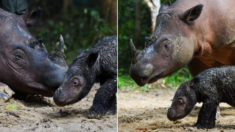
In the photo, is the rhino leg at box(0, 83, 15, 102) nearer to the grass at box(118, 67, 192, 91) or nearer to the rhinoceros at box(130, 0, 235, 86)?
the rhinoceros at box(130, 0, 235, 86)

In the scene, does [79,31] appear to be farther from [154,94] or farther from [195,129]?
[195,129]

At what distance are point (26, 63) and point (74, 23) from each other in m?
9.33

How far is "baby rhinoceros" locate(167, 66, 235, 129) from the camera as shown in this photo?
4715mm

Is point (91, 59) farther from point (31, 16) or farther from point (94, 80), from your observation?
point (31, 16)

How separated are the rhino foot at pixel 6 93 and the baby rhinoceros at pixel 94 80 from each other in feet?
3.47

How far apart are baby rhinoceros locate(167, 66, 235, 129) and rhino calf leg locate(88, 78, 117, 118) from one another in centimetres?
97

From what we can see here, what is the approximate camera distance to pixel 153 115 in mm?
5875

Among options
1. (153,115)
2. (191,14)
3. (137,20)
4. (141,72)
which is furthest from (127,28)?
(141,72)

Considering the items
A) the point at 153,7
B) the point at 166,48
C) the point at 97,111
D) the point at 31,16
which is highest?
the point at 166,48

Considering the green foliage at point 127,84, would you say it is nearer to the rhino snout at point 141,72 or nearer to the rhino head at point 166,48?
the rhino head at point 166,48

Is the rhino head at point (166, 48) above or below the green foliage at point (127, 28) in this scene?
above

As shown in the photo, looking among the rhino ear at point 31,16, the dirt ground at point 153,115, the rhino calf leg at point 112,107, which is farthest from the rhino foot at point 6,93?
the dirt ground at point 153,115

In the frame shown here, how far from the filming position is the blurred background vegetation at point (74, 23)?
11.4 m

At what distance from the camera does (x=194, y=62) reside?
20.5 ft
